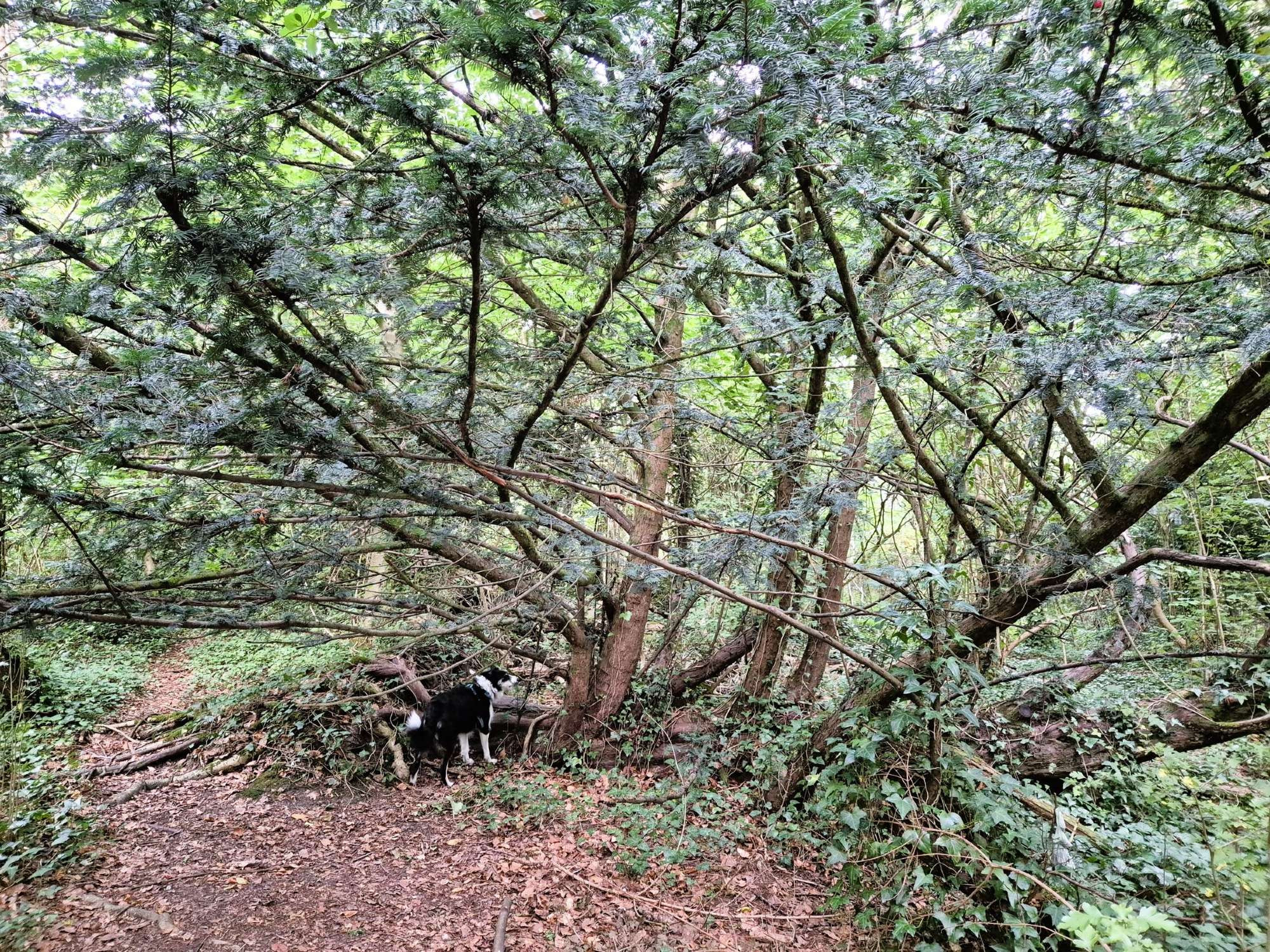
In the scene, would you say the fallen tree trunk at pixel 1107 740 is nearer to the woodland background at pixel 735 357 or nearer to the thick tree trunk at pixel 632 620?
the woodland background at pixel 735 357

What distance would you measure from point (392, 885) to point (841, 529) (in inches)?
160

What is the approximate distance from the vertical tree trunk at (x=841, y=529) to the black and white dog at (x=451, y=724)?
107 inches

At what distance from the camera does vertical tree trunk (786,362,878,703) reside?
3688 mm

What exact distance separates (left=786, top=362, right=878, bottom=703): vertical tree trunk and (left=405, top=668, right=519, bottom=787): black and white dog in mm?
2721

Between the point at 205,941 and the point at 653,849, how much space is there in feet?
8.25

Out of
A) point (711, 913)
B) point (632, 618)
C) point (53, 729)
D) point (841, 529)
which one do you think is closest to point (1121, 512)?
point (841, 529)

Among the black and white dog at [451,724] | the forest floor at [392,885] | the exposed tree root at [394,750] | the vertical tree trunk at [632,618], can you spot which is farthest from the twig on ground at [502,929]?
the exposed tree root at [394,750]

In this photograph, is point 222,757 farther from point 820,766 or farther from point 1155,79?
point 1155,79

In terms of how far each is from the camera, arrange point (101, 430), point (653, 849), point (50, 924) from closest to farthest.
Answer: point (101, 430), point (50, 924), point (653, 849)

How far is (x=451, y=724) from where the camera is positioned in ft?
17.0

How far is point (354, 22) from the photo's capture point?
188 cm

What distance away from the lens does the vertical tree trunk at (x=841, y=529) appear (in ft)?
12.1

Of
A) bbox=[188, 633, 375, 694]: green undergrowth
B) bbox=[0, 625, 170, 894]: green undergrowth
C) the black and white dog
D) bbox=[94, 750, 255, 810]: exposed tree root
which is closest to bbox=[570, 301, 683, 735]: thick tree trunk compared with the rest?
the black and white dog

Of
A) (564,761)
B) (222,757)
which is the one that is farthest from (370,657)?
(564,761)
